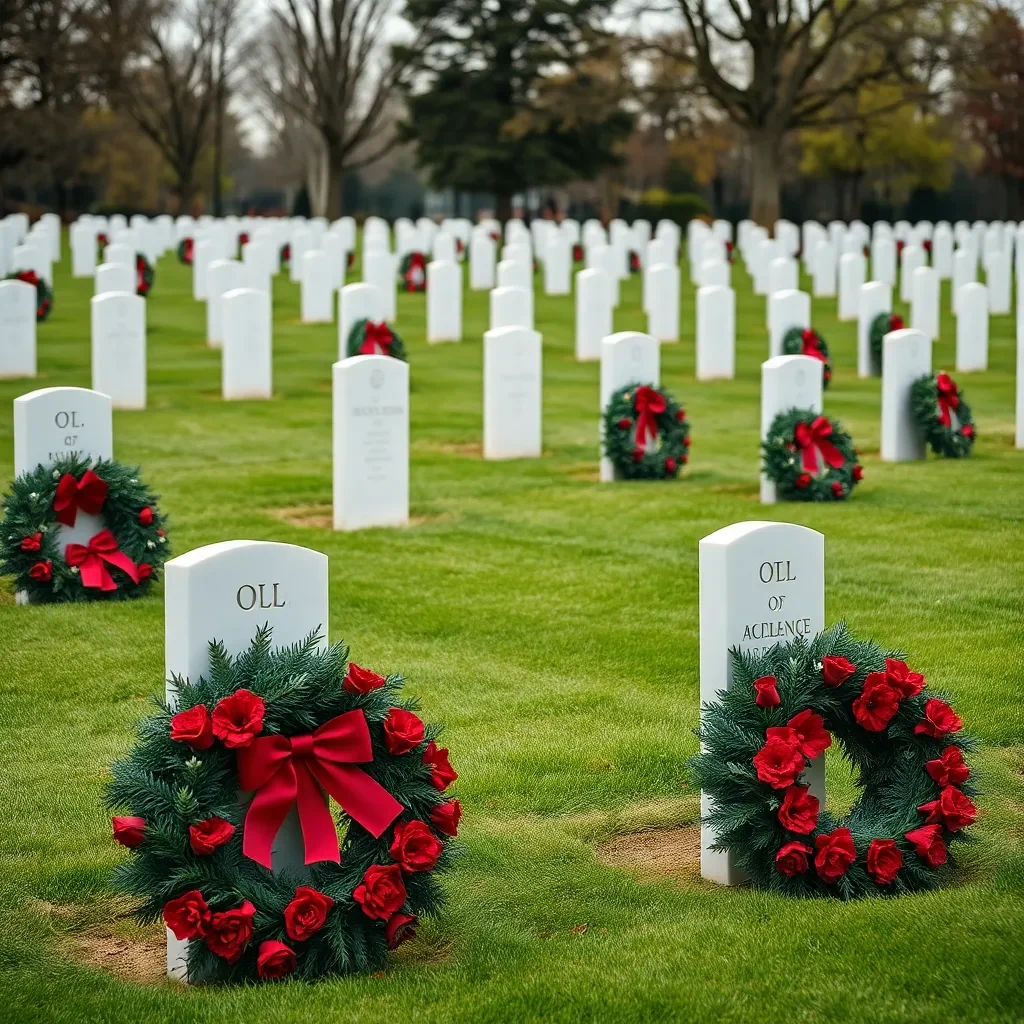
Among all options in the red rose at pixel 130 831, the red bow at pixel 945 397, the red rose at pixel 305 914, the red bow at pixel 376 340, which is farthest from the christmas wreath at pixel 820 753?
the red bow at pixel 376 340

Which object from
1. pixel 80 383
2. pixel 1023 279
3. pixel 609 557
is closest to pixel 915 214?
pixel 1023 279

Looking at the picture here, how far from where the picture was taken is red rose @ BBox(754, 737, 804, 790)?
4562 millimetres

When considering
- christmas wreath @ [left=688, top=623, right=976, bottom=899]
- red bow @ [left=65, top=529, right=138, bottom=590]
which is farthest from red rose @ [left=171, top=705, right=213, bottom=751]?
red bow @ [left=65, top=529, right=138, bottom=590]

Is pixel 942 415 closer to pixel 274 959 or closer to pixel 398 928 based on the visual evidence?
pixel 398 928

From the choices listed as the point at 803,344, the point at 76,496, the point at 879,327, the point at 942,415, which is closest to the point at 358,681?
the point at 76,496

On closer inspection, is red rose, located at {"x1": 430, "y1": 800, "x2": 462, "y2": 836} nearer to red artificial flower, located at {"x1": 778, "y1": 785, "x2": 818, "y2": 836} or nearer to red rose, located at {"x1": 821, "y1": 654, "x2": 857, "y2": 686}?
red artificial flower, located at {"x1": 778, "y1": 785, "x2": 818, "y2": 836}

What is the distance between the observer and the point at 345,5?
1640 inches

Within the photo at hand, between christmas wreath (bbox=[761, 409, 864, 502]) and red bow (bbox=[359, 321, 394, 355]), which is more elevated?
red bow (bbox=[359, 321, 394, 355])

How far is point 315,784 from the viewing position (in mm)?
4273

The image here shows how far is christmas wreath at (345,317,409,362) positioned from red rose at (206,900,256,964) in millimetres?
12875

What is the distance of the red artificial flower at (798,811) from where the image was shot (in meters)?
4.59

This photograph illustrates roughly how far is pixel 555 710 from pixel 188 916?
2872 mm

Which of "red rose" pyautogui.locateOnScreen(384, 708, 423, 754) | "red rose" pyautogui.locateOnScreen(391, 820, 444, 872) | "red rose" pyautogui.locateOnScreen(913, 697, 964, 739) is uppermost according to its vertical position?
"red rose" pyautogui.locateOnScreen(384, 708, 423, 754)

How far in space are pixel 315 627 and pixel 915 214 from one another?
173 feet
